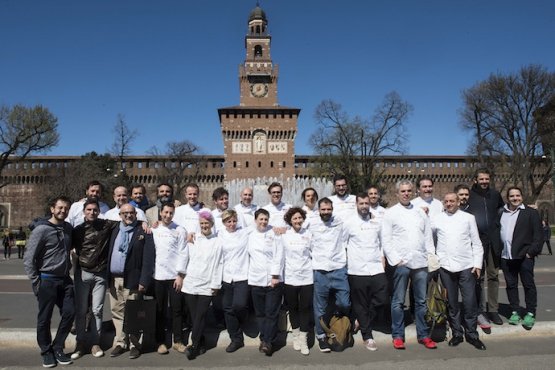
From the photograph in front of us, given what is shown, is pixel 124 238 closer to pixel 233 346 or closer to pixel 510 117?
pixel 233 346

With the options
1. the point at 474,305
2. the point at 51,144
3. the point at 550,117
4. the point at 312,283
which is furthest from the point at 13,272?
the point at 550,117

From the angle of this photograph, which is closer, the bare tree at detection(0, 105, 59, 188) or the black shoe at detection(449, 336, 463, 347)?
the black shoe at detection(449, 336, 463, 347)

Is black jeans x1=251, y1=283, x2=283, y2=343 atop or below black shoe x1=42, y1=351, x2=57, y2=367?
atop

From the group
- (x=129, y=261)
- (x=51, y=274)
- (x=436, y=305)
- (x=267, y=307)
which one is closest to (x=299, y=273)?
(x=267, y=307)

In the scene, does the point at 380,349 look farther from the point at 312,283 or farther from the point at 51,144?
the point at 51,144

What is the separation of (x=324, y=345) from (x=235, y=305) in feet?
3.74

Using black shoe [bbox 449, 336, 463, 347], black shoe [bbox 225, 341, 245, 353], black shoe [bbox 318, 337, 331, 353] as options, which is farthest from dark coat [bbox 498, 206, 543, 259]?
black shoe [bbox 225, 341, 245, 353]

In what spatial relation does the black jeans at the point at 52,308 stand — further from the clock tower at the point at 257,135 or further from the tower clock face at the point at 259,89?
the tower clock face at the point at 259,89

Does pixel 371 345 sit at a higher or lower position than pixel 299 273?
lower

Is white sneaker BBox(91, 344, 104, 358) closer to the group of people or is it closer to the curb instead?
the group of people

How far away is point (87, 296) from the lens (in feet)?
16.1

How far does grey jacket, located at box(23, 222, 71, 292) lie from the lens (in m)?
4.45

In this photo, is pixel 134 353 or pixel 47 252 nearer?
pixel 47 252

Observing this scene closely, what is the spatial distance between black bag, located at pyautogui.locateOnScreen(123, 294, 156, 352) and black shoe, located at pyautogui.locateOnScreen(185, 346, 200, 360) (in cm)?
46
